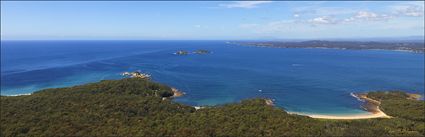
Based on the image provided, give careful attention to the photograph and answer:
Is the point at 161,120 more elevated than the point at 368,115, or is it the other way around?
the point at 161,120

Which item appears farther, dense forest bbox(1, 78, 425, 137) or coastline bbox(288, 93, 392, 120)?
coastline bbox(288, 93, 392, 120)

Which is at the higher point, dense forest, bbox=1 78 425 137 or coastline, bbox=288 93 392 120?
dense forest, bbox=1 78 425 137

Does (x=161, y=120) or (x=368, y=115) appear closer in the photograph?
(x=161, y=120)

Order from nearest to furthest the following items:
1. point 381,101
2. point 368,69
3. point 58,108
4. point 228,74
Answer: point 58,108, point 381,101, point 228,74, point 368,69

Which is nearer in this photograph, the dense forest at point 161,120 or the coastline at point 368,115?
the dense forest at point 161,120

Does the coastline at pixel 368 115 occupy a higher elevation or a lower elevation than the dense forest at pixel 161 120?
lower

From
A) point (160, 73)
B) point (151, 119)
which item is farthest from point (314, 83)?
point (151, 119)

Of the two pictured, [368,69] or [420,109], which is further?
[368,69]

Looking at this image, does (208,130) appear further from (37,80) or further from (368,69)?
(368,69)
